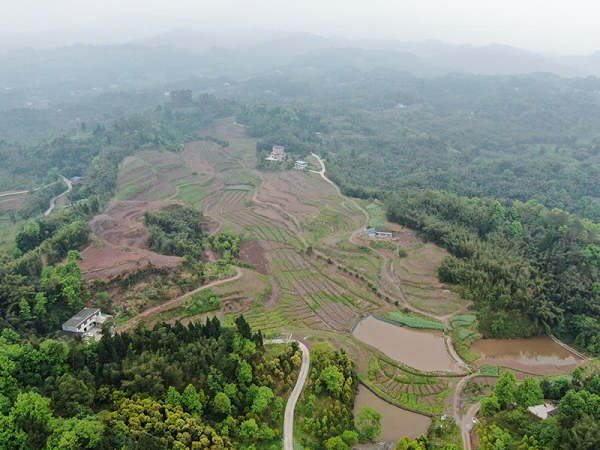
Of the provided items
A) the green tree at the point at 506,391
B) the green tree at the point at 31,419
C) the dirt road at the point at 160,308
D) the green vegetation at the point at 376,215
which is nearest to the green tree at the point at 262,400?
the green tree at the point at 31,419

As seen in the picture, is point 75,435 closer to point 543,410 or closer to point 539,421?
point 539,421

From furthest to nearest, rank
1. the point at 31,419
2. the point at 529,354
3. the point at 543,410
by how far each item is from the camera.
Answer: the point at 529,354 < the point at 543,410 < the point at 31,419

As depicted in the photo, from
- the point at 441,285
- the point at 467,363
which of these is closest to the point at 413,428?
the point at 467,363

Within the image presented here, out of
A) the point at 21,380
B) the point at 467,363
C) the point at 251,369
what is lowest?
the point at 467,363

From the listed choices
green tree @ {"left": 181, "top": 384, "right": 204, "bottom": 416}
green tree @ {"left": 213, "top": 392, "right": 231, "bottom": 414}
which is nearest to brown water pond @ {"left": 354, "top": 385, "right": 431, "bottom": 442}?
green tree @ {"left": 213, "top": 392, "right": 231, "bottom": 414}

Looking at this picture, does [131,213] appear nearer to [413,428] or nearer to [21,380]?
[21,380]

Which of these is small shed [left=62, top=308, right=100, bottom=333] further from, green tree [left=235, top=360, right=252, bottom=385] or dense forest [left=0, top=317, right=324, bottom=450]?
green tree [left=235, top=360, right=252, bottom=385]

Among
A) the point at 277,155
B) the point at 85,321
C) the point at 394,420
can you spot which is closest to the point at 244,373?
the point at 394,420
